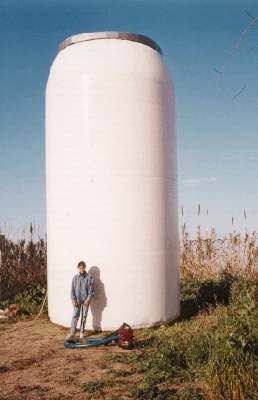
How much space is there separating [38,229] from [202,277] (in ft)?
19.5

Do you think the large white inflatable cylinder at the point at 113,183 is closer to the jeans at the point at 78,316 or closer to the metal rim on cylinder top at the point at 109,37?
the metal rim on cylinder top at the point at 109,37

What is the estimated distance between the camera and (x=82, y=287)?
807 cm

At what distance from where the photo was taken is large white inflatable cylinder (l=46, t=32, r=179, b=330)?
331 inches

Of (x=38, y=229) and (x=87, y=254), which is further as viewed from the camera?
(x=38, y=229)

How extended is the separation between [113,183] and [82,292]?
240cm

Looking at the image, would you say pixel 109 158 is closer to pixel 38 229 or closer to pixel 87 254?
pixel 87 254

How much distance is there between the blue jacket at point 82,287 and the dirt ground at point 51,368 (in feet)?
2.91

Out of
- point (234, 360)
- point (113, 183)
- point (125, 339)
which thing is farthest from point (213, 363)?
point (113, 183)

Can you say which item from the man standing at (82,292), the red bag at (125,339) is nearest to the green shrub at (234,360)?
the red bag at (125,339)

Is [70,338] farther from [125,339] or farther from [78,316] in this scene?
[125,339]

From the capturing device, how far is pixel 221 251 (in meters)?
12.5

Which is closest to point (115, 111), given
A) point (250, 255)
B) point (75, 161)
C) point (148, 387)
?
point (75, 161)

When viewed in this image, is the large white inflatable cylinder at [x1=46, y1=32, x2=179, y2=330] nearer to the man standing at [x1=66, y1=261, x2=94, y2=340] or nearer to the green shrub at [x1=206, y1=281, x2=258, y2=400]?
the man standing at [x1=66, y1=261, x2=94, y2=340]

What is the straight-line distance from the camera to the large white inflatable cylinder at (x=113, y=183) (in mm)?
8398
